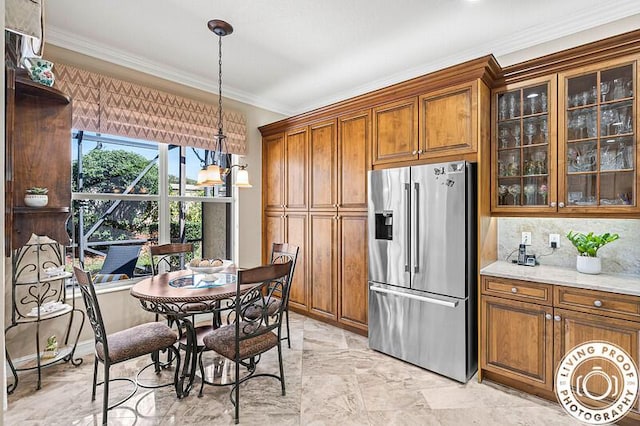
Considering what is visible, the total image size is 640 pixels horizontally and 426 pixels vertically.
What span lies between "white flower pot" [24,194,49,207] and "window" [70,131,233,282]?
83 centimetres

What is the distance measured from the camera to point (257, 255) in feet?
14.4

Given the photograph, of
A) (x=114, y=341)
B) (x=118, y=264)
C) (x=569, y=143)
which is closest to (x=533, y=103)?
(x=569, y=143)

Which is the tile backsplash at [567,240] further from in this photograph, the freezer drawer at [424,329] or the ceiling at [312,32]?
the ceiling at [312,32]

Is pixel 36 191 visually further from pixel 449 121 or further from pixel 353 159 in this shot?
pixel 449 121

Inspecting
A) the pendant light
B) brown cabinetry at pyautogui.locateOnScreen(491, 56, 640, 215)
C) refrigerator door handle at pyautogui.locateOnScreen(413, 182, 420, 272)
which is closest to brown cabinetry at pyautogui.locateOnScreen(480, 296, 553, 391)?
refrigerator door handle at pyautogui.locateOnScreen(413, 182, 420, 272)

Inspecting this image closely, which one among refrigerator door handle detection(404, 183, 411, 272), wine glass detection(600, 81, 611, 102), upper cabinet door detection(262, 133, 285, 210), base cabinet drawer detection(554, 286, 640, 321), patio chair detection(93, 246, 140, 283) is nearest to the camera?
base cabinet drawer detection(554, 286, 640, 321)

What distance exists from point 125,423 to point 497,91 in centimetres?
368

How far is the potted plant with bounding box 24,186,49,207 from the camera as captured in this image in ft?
7.14

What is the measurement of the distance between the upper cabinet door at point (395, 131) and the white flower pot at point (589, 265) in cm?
147

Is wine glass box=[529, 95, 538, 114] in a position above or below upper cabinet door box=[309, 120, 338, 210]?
above

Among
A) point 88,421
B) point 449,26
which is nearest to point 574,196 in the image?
point 449,26

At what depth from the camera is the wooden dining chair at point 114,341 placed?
1954 millimetres

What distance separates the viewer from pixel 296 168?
13.1 feet

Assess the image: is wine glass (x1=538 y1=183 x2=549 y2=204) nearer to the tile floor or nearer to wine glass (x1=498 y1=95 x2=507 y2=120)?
wine glass (x1=498 y1=95 x2=507 y2=120)
